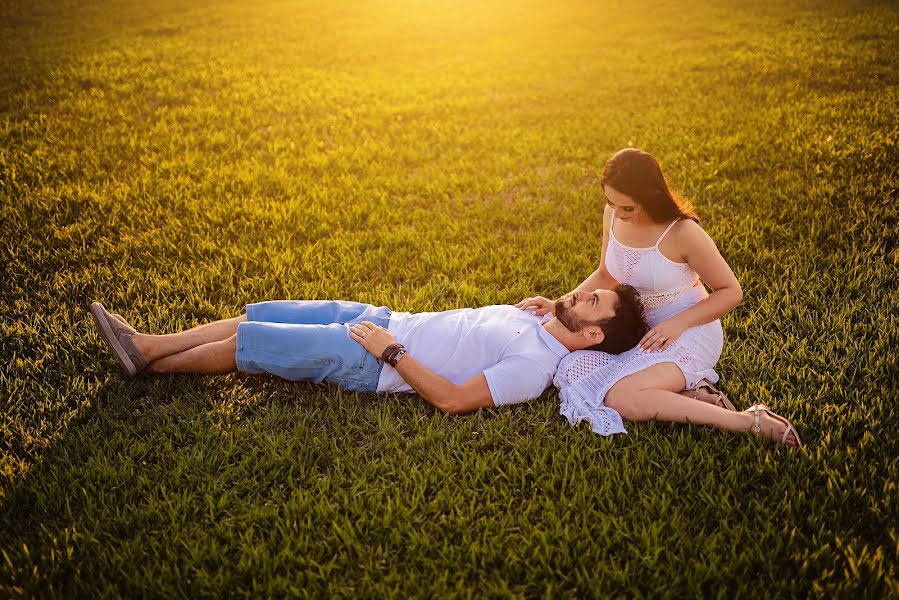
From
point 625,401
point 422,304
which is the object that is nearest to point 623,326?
point 625,401

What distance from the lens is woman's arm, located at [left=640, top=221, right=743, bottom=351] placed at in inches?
135

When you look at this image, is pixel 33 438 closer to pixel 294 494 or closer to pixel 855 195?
pixel 294 494

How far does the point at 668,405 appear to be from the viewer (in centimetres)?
336

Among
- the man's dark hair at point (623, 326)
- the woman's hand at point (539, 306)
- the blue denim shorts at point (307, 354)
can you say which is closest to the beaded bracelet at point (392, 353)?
the blue denim shorts at point (307, 354)

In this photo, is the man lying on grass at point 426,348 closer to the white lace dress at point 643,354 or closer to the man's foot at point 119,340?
the man's foot at point 119,340

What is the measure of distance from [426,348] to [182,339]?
61.6 inches

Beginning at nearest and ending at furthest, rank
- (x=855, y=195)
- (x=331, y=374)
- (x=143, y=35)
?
(x=331, y=374) < (x=855, y=195) < (x=143, y=35)

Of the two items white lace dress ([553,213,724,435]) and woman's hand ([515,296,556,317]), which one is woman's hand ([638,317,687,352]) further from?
woman's hand ([515,296,556,317])

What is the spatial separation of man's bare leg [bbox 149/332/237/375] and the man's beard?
1.97 metres

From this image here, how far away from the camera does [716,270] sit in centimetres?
347

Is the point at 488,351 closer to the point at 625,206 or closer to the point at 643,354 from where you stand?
the point at 643,354

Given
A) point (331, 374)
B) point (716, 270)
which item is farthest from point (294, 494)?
point (716, 270)

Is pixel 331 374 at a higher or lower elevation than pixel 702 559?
higher

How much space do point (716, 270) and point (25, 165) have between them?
24.3 feet
